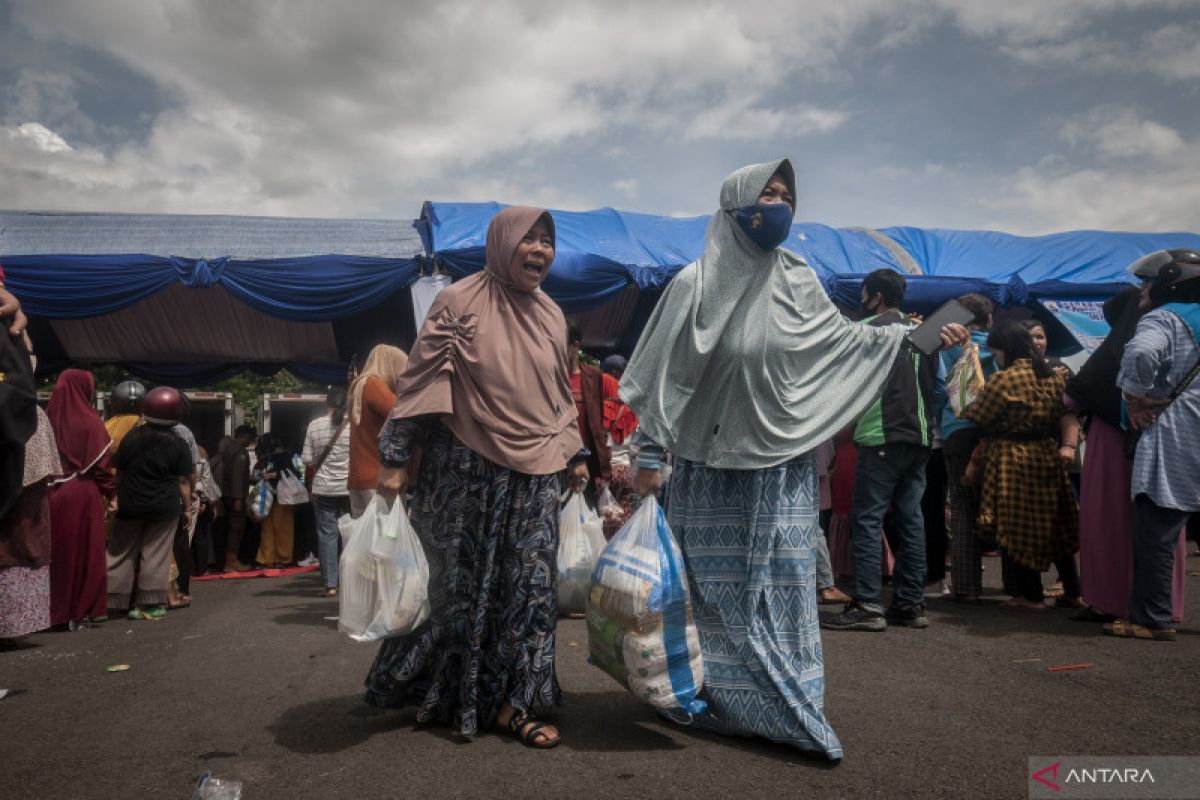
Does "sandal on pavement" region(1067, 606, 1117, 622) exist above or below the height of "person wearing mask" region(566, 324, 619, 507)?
below

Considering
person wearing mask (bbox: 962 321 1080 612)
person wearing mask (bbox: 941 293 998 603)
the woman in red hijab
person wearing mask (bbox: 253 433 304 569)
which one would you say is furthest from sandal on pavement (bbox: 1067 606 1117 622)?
person wearing mask (bbox: 253 433 304 569)

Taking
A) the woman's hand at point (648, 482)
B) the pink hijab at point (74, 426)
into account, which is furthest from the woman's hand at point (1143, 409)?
the pink hijab at point (74, 426)

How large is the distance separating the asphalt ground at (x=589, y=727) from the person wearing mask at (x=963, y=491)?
102 cm

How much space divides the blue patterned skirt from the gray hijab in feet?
1.80

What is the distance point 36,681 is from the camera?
3.91m

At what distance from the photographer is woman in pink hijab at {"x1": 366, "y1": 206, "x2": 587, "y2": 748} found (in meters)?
2.90

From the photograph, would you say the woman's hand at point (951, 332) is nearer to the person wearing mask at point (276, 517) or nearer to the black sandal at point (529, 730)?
the black sandal at point (529, 730)

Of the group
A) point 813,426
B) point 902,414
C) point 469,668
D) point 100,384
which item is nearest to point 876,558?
point 902,414

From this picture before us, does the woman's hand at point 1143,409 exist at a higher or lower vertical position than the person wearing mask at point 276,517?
higher

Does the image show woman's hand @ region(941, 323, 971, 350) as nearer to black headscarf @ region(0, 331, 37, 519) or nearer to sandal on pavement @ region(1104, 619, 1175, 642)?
sandal on pavement @ region(1104, 619, 1175, 642)

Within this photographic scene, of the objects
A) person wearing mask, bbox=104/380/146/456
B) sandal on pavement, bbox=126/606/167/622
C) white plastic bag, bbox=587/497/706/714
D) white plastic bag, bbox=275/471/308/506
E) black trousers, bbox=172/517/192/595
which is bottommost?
sandal on pavement, bbox=126/606/167/622

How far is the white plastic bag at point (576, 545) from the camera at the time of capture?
3.23 m

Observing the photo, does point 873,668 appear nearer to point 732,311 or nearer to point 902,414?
point 902,414

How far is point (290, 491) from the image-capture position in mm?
9461
